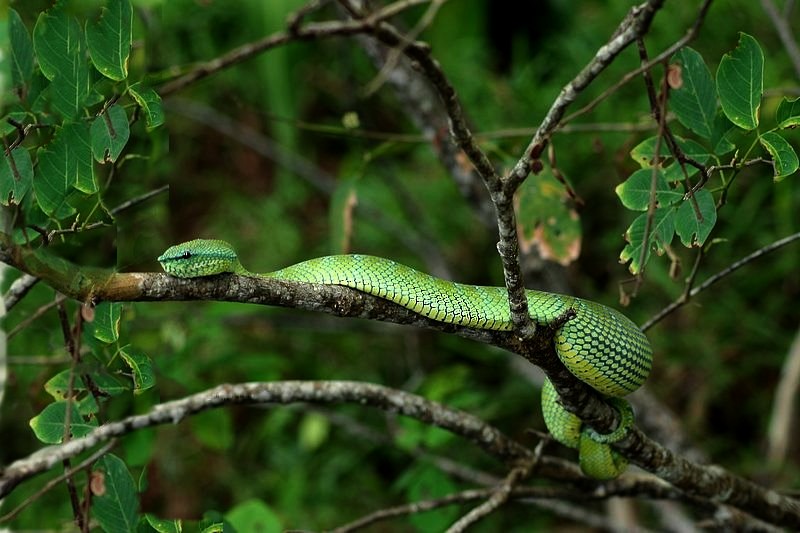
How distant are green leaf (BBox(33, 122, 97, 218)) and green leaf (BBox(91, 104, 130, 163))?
0.03m

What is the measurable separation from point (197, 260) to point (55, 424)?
0.49 metres

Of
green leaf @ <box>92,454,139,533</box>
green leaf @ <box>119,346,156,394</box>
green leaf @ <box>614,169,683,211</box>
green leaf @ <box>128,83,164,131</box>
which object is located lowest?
green leaf @ <box>92,454,139,533</box>

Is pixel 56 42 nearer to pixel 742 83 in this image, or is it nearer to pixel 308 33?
pixel 308 33

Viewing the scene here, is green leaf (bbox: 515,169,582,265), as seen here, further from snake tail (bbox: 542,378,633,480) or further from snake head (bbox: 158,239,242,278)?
snake head (bbox: 158,239,242,278)

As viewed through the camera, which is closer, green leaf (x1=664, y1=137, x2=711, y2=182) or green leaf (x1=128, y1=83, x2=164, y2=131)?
green leaf (x1=128, y1=83, x2=164, y2=131)

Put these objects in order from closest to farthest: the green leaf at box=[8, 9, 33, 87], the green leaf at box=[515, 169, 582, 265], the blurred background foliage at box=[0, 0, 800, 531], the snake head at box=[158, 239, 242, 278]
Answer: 1. the green leaf at box=[8, 9, 33, 87]
2. the snake head at box=[158, 239, 242, 278]
3. the green leaf at box=[515, 169, 582, 265]
4. the blurred background foliage at box=[0, 0, 800, 531]

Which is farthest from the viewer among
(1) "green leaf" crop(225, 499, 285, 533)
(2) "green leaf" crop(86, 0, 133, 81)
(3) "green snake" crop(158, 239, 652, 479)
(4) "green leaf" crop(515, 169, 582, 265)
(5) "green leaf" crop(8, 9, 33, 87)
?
(4) "green leaf" crop(515, 169, 582, 265)

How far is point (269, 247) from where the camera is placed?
5.78 m

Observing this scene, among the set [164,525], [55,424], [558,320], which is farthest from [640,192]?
[55,424]

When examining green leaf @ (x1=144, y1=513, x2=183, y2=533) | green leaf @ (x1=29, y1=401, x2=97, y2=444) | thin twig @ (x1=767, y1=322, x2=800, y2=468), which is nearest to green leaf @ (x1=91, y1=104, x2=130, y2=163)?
green leaf @ (x1=29, y1=401, x2=97, y2=444)

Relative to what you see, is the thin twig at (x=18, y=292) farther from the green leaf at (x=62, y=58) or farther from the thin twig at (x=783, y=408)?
the thin twig at (x=783, y=408)

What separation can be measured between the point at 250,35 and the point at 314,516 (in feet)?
10.3

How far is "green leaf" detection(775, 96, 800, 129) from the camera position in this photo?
210 cm

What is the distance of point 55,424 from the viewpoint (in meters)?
2.01
